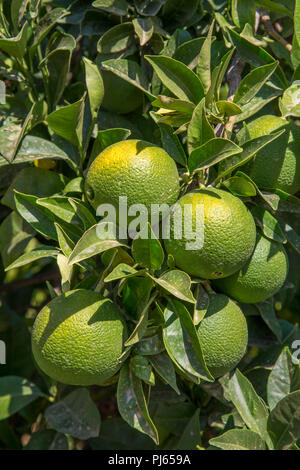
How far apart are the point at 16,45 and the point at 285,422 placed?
937 mm

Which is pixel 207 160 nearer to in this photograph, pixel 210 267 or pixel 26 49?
pixel 210 267

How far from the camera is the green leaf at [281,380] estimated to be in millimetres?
1080

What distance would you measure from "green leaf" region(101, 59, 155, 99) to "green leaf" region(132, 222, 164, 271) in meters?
0.31

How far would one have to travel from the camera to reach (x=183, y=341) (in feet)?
3.22

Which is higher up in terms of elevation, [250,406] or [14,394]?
[250,406]

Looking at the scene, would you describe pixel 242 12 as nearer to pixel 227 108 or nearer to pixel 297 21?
pixel 297 21

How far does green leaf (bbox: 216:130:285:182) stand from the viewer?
1.00m

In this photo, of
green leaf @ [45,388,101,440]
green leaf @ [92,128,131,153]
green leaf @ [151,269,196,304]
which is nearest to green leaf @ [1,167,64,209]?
green leaf @ [92,128,131,153]

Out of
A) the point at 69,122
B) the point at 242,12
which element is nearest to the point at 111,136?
the point at 69,122

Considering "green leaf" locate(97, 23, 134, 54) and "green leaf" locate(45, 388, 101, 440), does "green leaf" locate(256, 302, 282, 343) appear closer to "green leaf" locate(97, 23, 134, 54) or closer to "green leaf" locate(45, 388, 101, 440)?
"green leaf" locate(45, 388, 101, 440)

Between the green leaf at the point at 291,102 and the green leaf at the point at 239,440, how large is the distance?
2.01ft

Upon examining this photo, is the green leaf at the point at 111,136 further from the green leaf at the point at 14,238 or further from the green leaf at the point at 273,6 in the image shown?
the green leaf at the point at 273,6

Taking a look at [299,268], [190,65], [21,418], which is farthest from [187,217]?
[21,418]

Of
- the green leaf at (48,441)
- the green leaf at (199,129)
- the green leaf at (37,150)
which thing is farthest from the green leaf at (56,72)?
the green leaf at (48,441)
